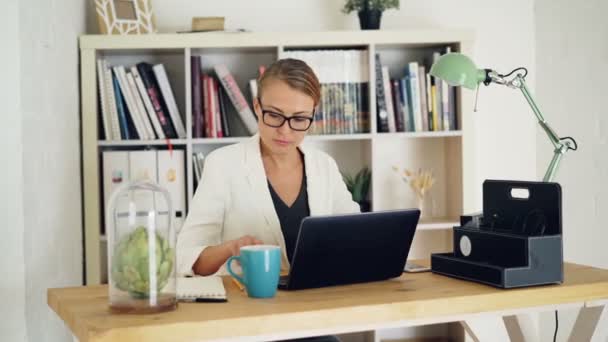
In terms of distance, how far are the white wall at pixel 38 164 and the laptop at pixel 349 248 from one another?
3.45 feet

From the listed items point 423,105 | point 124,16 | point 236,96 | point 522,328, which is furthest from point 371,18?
point 522,328

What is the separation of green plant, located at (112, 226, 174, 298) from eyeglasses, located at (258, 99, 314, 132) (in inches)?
31.4

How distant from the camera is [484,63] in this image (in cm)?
370

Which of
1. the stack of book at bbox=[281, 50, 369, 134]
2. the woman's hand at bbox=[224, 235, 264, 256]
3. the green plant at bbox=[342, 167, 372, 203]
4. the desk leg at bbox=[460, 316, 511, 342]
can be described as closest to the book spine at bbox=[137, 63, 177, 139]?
the stack of book at bbox=[281, 50, 369, 134]

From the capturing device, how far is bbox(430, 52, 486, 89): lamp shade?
6.05 ft

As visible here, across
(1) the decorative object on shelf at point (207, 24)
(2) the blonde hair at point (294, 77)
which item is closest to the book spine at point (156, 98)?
(1) the decorative object on shelf at point (207, 24)

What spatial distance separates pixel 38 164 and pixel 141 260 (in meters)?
1.34

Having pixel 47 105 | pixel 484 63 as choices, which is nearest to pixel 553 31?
pixel 484 63

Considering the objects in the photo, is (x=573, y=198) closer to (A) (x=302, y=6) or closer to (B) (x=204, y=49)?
(A) (x=302, y=6)

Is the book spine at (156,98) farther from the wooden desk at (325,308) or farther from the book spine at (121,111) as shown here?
the wooden desk at (325,308)

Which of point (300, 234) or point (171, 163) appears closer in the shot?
point (300, 234)

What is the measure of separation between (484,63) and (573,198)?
0.81m

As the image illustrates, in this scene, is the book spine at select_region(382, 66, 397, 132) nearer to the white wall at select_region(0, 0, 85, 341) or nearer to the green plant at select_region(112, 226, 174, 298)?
the white wall at select_region(0, 0, 85, 341)

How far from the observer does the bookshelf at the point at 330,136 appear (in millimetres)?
3201
